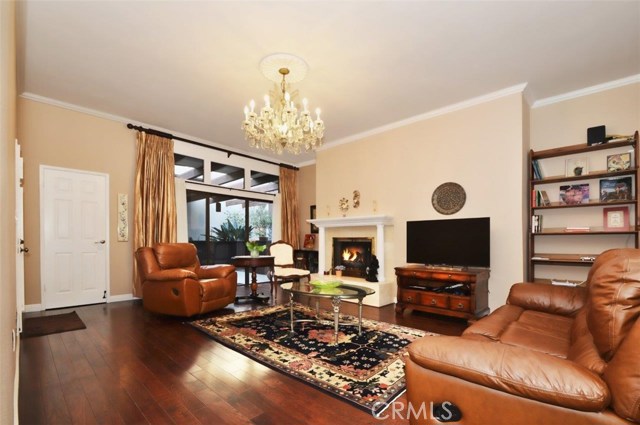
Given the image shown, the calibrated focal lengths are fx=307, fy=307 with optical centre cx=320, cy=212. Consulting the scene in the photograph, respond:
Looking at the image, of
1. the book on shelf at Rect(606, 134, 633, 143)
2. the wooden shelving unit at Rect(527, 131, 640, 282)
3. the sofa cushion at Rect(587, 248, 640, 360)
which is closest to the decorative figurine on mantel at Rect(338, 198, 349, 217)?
the wooden shelving unit at Rect(527, 131, 640, 282)

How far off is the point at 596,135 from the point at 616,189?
26.8 inches

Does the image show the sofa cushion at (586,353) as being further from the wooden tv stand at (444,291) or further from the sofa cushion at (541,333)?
the wooden tv stand at (444,291)

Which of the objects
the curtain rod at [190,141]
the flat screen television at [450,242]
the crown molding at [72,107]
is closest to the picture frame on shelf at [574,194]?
the flat screen television at [450,242]

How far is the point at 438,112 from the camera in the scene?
4.61 metres

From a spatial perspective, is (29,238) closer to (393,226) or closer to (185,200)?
(185,200)

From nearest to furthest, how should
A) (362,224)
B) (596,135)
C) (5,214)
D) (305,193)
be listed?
(5,214) → (596,135) → (362,224) → (305,193)

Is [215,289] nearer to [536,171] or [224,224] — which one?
[224,224]

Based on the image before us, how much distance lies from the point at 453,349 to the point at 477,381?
135mm

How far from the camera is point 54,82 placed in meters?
3.86

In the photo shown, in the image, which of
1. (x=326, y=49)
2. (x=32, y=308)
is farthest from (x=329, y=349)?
(x=32, y=308)

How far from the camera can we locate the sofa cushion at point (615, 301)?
1151 mm

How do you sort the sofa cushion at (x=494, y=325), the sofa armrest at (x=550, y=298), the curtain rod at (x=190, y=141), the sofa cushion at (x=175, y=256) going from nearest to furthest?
the sofa cushion at (x=494, y=325), the sofa armrest at (x=550, y=298), the sofa cushion at (x=175, y=256), the curtain rod at (x=190, y=141)

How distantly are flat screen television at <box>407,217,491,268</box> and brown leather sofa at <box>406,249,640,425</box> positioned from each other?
8.05ft

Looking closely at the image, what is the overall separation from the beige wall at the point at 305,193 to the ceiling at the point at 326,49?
311cm
